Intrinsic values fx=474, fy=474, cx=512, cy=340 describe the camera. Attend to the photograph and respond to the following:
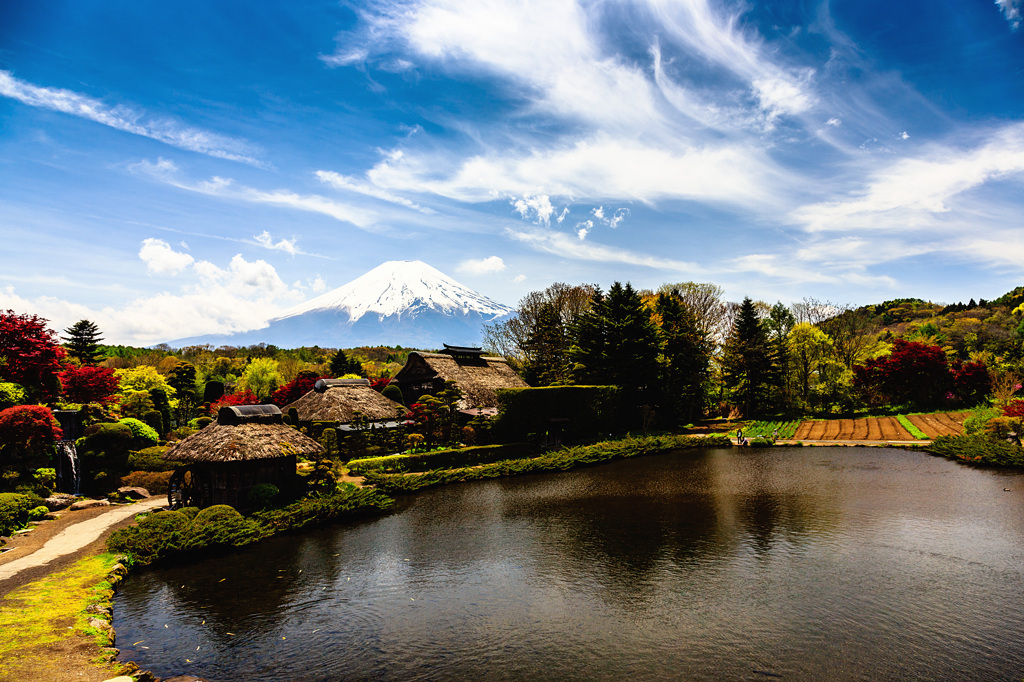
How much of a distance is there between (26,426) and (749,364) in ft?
171

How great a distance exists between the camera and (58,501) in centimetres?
2108

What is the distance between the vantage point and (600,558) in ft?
49.0

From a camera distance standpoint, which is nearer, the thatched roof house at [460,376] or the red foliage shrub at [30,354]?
the red foliage shrub at [30,354]

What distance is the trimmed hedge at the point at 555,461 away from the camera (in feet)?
83.6

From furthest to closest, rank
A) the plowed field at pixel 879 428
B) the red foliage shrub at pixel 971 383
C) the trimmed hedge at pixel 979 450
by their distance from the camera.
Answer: the red foliage shrub at pixel 971 383 → the plowed field at pixel 879 428 → the trimmed hedge at pixel 979 450

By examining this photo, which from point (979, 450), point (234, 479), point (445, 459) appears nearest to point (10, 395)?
point (234, 479)

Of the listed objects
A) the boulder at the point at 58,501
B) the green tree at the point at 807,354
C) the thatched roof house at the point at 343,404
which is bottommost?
the boulder at the point at 58,501

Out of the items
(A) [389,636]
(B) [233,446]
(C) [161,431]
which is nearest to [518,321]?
(C) [161,431]

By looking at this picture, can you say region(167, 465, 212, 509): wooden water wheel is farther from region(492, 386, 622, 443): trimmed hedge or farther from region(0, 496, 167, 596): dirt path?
region(492, 386, 622, 443): trimmed hedge

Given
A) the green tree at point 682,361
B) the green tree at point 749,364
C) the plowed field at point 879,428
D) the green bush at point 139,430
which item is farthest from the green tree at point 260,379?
the plowed field at point 879,428

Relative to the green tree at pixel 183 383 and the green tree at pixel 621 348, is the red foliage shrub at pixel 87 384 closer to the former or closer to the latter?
the green tree at pixel 183 383

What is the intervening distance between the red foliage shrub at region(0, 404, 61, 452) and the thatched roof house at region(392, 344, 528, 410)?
2359cm

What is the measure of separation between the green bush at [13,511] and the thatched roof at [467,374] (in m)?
24.5

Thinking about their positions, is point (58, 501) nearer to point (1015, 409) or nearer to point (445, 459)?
point (445, 459)
